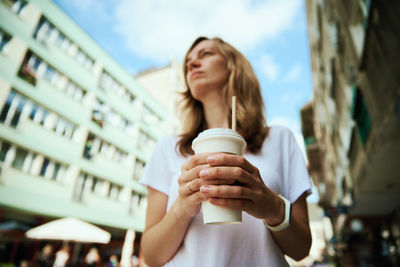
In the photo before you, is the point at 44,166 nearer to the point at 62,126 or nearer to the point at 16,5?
the point at 62,126

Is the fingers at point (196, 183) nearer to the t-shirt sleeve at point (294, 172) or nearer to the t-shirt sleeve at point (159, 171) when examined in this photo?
the t-shirt sleeve at point (159, 171)

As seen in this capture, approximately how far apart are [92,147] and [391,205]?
18.8 m

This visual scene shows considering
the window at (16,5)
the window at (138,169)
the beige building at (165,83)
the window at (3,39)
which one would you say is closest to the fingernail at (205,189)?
the window at (3,39)

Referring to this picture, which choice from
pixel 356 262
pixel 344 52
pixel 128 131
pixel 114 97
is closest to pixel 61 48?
pixel 114 97

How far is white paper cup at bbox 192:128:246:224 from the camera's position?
1043mm

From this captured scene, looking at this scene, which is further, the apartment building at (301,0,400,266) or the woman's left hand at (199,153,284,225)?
the apartment building at (301,0,400,266)

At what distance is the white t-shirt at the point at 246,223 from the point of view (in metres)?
1.25

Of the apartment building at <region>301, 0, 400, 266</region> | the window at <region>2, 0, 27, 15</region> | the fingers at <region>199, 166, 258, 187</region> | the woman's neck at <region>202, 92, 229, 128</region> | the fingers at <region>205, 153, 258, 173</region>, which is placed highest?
the window at <region>2, 0, 27, 15</region>

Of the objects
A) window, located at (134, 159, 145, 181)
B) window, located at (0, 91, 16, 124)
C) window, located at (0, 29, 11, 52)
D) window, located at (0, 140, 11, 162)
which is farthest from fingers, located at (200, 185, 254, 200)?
window, located at (134, 159, 145, 181)

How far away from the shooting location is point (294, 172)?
58.7 inches

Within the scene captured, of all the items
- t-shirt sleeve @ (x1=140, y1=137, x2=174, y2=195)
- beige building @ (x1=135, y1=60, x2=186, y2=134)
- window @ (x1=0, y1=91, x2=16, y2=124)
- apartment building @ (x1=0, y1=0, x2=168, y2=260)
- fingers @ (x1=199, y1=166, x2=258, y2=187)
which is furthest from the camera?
beige building @ (x1=135, y1=60, x2=186, y2=134)

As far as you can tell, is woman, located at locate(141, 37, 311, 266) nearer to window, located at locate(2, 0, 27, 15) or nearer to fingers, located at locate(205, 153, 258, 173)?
fingers, located at locate(205, 153, 258, 173)

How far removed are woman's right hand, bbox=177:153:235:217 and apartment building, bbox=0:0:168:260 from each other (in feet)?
51.3

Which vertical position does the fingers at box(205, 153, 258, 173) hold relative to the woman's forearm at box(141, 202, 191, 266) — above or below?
above
